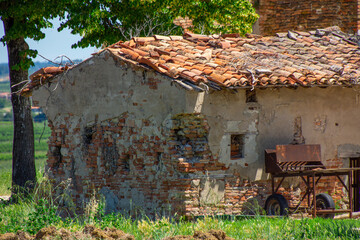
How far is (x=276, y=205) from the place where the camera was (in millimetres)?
11430

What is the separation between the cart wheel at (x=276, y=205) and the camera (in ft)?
36.7

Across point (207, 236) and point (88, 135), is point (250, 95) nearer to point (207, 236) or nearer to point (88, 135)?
point (88, 135)

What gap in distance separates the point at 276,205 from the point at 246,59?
9.59 feet

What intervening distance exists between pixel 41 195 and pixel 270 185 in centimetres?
508

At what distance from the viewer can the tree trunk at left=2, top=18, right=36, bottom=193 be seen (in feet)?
55.0

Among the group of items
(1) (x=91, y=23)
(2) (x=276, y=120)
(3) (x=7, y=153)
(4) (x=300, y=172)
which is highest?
(1) (x=91, y=23)

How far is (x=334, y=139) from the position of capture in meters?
12.7

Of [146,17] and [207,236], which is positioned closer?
[207,236]

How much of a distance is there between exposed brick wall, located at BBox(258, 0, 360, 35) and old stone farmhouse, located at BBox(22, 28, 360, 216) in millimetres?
4786

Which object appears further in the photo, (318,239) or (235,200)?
(235,200)

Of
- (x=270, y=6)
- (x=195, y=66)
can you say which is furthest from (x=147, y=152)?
(x=270, y=6)

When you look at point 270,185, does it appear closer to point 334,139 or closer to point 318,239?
point 334,139

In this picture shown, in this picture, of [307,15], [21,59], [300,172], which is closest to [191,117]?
[300,172]

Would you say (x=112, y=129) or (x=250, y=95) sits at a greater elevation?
(x=250, y=95)
